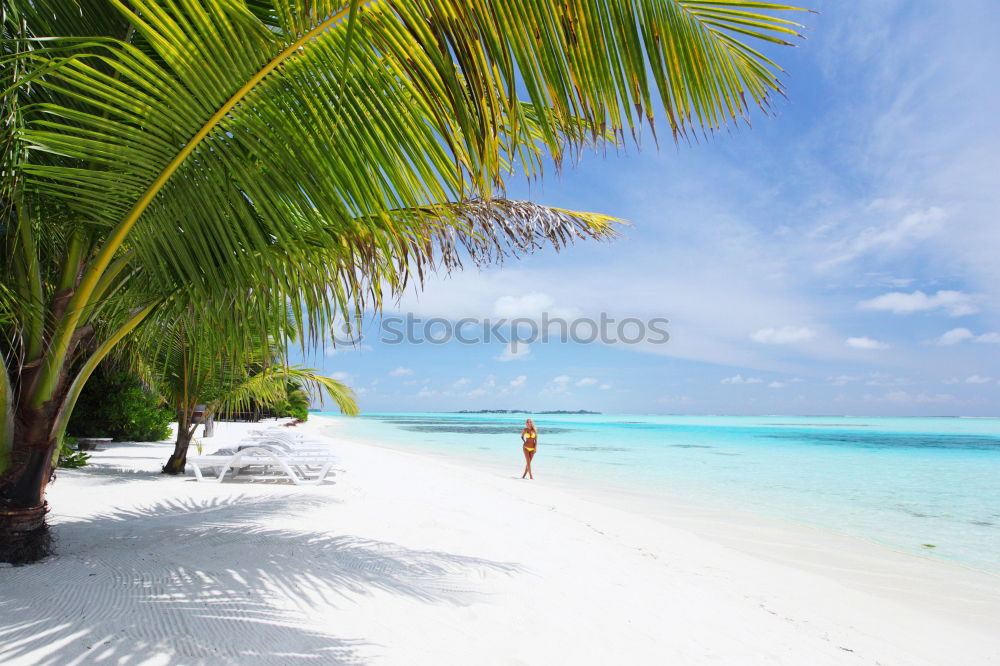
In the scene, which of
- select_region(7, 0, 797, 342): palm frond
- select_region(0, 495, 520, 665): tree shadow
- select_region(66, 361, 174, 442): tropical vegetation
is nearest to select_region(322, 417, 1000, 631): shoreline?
select_region(0, 495, 520, 665): tree shadow

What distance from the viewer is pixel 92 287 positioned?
289cm

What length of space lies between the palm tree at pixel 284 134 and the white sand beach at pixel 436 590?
102 centimetres

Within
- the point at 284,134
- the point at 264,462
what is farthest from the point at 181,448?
the point at 284,134

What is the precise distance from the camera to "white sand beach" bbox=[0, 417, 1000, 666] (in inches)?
105

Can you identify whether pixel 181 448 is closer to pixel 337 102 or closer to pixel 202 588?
pixel 202 588

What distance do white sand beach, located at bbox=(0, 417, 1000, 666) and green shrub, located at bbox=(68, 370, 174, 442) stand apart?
24.1 ft

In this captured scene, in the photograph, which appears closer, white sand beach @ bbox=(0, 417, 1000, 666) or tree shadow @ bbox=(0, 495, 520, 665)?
tree shadow @ bbox=(0, 495, 520, 665)

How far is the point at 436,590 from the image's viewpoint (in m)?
3.54

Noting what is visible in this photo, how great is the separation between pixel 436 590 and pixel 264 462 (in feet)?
17.3

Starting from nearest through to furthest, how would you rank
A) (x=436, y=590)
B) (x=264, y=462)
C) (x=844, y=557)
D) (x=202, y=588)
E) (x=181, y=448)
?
(x=202, y=588), (x=436, y=590), (x=844, y=557), (x=264, y=462), (x=181, y=448)

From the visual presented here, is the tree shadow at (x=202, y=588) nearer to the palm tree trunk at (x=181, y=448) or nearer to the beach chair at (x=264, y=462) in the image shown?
the beach chair at (x=264, y=462)

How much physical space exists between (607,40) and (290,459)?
7757 millimetres

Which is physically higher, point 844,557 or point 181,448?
point 181,448

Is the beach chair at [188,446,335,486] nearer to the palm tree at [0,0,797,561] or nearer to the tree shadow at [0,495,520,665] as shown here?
the tree shadow at [0,495,520,665]
